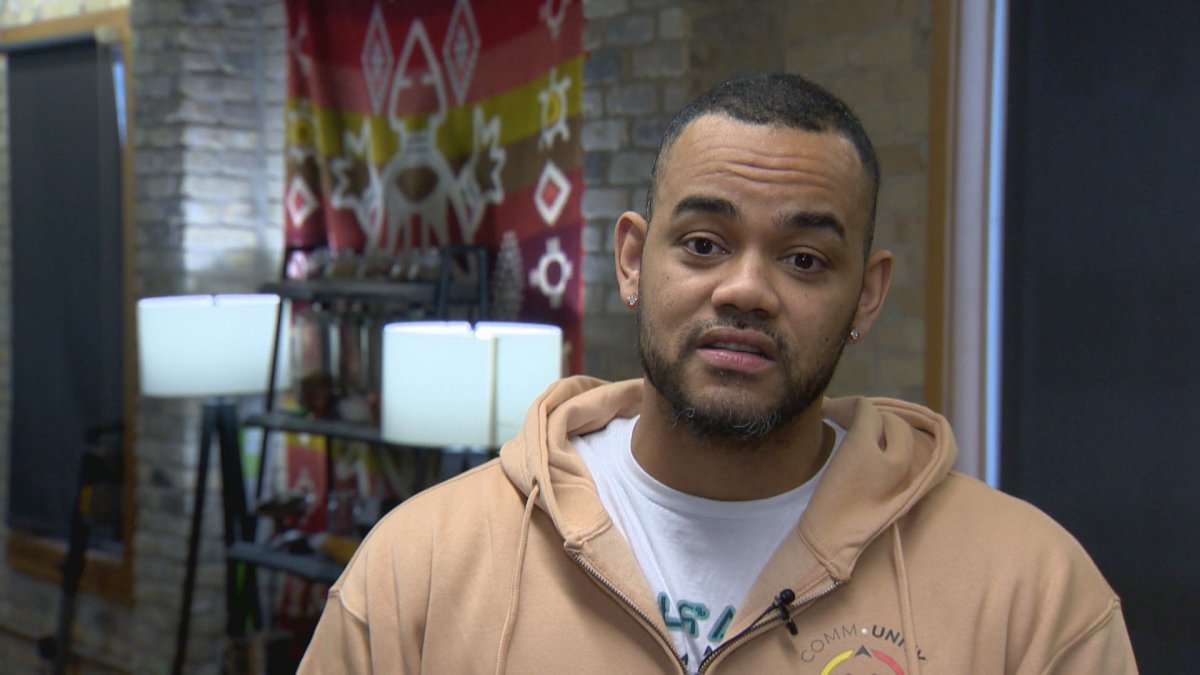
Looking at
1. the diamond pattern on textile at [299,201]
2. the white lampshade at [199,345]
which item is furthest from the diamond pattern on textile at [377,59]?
the white lampshade at [199,345]

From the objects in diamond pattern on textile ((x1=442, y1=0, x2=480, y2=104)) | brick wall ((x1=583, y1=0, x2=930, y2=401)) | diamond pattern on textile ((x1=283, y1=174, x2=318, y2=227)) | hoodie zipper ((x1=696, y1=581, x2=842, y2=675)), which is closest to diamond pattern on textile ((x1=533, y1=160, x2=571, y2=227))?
brick wall ((x1=583, y1=0, x2=930, y2=401))

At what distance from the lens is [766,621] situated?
1.21m

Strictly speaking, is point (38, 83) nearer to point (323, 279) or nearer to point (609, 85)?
point (323, 279)

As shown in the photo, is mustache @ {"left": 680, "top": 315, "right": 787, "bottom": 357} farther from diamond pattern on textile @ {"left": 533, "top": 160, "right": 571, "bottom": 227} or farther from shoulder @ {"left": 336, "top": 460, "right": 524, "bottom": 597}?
diamond pattern on textile @ {"left": 533, "top": 160, "right": 571, "bottom": 227}

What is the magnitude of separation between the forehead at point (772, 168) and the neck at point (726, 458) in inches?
9.1

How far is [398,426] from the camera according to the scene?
2.66 metres

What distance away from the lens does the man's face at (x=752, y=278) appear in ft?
4.07

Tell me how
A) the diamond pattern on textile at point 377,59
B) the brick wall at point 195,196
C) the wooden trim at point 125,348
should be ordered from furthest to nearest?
1. the wooden trim at point 125,348
2. the brick wall at point 195,196
3. the diamond pattern on textile at point 377,59

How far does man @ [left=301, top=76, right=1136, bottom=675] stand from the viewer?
A: 121cm

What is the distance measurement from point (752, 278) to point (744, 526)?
0.27 m

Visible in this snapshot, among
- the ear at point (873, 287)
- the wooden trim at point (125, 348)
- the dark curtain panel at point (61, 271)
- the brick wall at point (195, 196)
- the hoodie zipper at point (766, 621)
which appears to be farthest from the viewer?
the dark curtain panel at point (61, 271)

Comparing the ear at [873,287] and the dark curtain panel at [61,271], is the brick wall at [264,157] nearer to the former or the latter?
the dark curtain panel at [61,271]

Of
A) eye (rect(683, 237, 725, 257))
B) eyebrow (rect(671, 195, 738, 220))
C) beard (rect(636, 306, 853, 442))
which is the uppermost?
eyebrow (rect(671, 195, 738, 220))

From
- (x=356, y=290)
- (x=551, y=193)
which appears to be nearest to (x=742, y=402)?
Result: (x=551, y=193)
